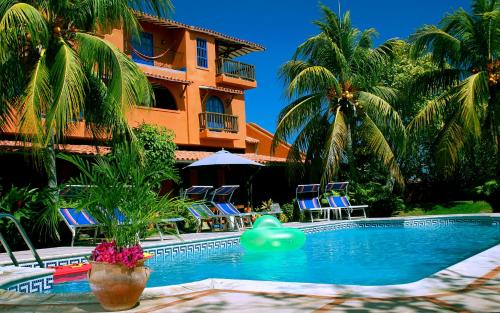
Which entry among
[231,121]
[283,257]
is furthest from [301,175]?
[283,257]

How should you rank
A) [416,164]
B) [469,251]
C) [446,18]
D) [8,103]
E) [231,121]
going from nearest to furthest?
[469,251] → [8,103] → [446,18] → [416,164] → [231,121]

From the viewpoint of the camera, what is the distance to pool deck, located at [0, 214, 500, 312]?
362 centimetres

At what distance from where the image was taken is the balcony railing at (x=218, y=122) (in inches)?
827

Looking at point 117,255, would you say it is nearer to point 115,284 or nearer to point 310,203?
point 115,284

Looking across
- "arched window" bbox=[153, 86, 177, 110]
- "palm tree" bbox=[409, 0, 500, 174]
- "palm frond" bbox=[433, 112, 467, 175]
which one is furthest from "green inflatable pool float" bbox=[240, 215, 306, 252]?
"arched window" bbox=[153, 86, 177, 110]

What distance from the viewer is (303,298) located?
13.1ft

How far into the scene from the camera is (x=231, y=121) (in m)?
22.4

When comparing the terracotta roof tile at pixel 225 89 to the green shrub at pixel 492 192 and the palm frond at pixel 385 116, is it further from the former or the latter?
the green shrub at pixel 492 192

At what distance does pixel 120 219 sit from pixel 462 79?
53.1 ft

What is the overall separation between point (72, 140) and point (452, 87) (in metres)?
13.4

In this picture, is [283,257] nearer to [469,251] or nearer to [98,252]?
[469,251]

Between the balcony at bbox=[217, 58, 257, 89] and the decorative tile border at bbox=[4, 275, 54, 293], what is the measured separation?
17.2 metres

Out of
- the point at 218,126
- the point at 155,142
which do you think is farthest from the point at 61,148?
the point at 218,126

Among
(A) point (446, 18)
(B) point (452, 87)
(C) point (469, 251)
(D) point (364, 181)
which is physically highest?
(A) point (446, 18)
